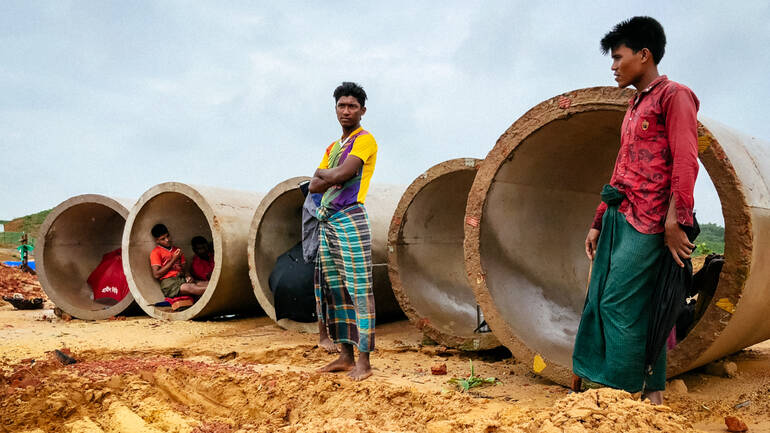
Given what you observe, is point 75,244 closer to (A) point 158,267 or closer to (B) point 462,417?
(A) point 158,267

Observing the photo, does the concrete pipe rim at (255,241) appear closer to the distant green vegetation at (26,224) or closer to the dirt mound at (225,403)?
the dirt mound at (225,403)

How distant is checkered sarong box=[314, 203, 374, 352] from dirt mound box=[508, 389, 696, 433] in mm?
1606

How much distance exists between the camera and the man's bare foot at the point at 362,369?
3.52 m

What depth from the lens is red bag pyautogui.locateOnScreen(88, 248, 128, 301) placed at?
6.81m

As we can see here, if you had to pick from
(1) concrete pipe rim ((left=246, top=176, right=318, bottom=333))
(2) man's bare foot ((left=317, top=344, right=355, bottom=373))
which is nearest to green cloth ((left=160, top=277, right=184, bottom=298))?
(1) concrete pipe rim ((left=246, top=176, right=318, bottom=333))

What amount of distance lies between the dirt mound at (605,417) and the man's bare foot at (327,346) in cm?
252

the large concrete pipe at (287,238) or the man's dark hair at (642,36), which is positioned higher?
the man's dark hair at (642,36)

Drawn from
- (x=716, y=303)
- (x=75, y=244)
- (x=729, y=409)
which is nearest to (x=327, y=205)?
(x=716, y=303)

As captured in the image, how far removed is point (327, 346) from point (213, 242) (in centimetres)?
227

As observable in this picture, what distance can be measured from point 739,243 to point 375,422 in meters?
1.92

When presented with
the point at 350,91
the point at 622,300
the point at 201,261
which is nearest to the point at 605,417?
the point at 622,300

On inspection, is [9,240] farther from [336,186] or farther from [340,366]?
[336,186]

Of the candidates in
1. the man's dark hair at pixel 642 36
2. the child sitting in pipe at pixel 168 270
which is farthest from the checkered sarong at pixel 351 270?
the child sitting in pipe at pixel 168 270

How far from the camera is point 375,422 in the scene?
2.78 metres
